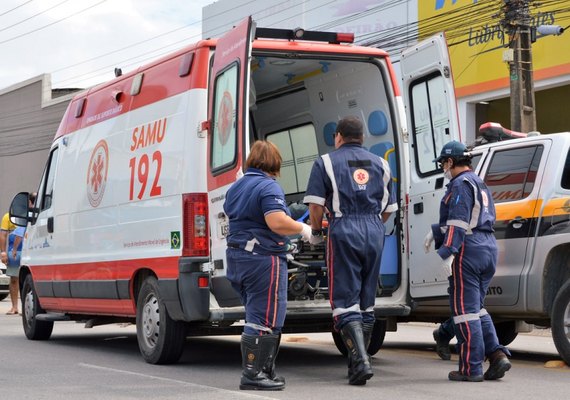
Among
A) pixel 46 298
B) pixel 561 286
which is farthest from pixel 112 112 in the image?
pixel 561 286

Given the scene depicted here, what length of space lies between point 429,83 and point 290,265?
1.92 m

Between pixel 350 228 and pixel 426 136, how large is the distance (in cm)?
182

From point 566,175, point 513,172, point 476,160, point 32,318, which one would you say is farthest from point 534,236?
point 32,318

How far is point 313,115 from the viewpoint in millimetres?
10898

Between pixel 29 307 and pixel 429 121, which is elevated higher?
pixel 429 121

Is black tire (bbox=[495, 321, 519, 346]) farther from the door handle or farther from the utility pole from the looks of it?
the utility pole

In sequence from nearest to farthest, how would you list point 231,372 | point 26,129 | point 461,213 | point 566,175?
point 461,213 < point 231,372 < point 566,175 < point 26,129

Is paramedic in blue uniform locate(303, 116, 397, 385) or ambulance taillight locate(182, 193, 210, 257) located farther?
ambulance taillight locate(182, 193, 210, 257)

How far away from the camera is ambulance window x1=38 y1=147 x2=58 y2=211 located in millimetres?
11391

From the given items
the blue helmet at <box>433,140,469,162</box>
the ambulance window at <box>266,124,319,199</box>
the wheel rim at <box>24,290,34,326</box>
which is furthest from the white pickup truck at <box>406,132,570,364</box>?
the wheel rim at <box>24,290,34,326</box>

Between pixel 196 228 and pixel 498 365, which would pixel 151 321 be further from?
pixel 498 365

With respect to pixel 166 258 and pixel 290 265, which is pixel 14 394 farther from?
pixel 290 265

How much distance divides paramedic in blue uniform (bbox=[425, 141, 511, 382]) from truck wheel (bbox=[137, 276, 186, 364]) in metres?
2.32

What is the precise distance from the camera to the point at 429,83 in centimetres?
874
